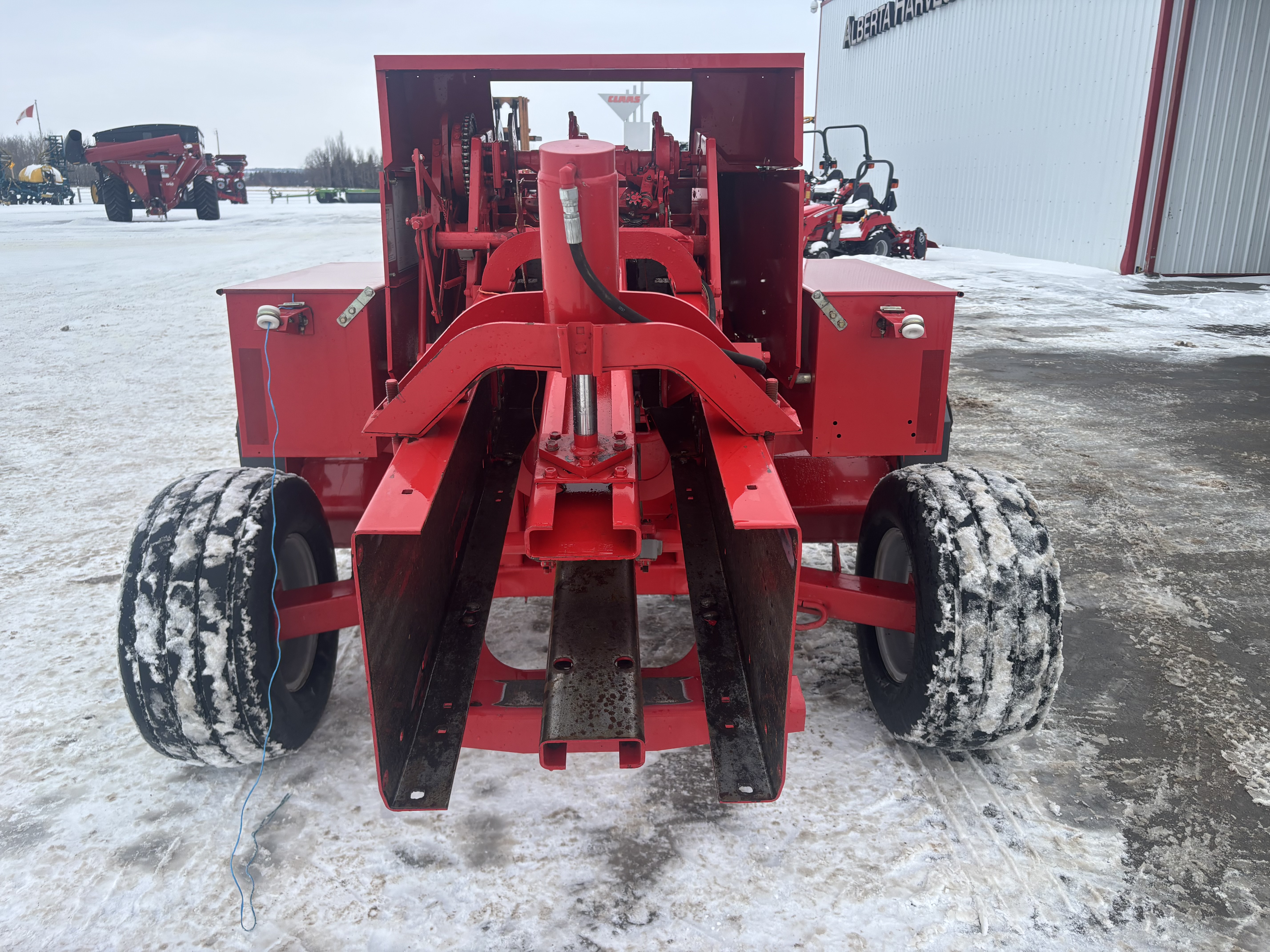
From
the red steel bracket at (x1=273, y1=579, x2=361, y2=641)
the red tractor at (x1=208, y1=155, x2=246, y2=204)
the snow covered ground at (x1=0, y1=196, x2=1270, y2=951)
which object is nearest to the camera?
the snow covered ground at (x1=0, y1=196, x2=1270, y2=951)

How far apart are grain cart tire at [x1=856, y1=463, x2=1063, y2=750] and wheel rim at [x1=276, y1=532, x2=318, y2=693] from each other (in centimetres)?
170

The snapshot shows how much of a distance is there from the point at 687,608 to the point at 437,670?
1344 millimetres

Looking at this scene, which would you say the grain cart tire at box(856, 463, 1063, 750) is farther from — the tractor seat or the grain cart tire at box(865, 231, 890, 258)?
the grain cart tire at box(865, 231, 890, 258)

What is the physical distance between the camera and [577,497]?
8.02 ft

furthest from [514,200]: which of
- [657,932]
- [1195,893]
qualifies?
[1195,893]

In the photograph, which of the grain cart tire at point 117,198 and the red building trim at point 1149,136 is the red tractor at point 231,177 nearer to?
the grain cart tire at point 117,198

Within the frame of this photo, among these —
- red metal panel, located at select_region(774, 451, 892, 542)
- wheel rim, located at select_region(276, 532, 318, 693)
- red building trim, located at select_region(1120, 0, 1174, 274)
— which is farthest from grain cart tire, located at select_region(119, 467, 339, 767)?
red building trim, located at select_region(1120, 0, 1174, 274)

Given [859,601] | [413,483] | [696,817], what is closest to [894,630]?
[859,601]

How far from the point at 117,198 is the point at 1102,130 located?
80.1 ft

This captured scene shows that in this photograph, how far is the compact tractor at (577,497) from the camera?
81.3 inches

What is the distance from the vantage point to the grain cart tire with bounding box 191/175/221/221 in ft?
84.2


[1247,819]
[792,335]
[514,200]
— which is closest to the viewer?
[1247,819]

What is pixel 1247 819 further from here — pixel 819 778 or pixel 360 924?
pixel 360 924

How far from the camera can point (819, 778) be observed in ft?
8.09
